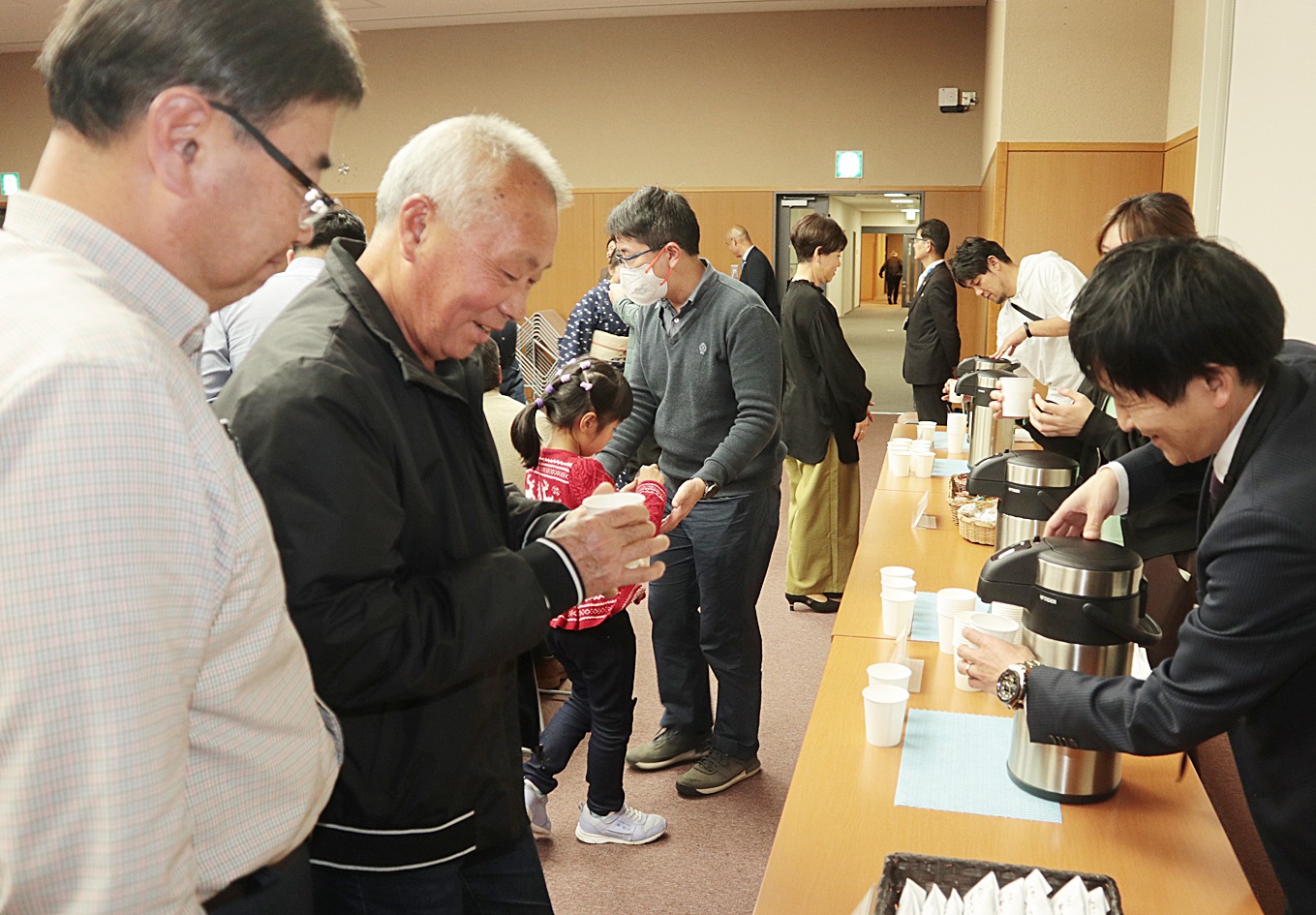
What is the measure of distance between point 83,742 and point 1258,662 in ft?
3.89

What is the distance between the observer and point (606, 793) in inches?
107

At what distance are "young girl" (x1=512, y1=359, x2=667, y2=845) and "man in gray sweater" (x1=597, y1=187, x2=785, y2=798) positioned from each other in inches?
10.0

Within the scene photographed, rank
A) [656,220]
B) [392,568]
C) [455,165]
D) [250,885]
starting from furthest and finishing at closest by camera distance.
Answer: [656,220], [455,165], [392,568], [250,885]

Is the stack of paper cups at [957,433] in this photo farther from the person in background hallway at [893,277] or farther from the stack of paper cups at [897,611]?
the person in background hallway at [893,277]

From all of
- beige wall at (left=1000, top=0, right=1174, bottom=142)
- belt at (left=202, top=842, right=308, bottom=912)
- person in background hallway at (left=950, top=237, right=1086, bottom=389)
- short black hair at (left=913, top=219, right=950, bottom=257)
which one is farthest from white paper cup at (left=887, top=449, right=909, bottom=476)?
beige wall at (left=1000, top=0, right=1174, bottom=142)

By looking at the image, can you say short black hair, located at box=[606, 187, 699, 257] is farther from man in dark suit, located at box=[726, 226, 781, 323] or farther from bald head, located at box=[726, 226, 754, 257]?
bald head, located at box=[726, 226, 754, 257]

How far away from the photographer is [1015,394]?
299cm

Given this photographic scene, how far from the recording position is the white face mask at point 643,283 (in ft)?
9.01

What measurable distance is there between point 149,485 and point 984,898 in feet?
3.03

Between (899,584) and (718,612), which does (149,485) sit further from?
(718,612)

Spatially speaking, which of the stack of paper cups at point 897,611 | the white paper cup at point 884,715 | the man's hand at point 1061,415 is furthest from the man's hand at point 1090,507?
the man's hand at point 1061,415

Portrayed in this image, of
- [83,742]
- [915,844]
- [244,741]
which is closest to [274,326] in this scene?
[244,741]

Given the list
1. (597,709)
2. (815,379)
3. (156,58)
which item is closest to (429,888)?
(156,58)

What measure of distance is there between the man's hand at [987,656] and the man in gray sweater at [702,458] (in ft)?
3.50
